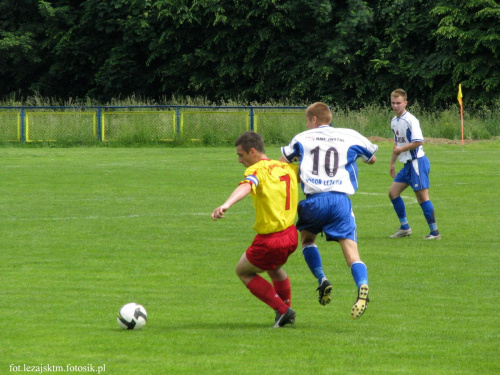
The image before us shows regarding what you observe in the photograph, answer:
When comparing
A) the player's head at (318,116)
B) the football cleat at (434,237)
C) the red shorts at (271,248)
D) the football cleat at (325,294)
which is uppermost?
the player's head at (318,116)

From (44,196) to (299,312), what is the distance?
1096cm

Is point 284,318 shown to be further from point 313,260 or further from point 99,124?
point 99,124

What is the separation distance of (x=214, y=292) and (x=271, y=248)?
1.87 meters

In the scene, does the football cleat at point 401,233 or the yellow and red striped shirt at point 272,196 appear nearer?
the yellow and red striped shirt at point 272,196

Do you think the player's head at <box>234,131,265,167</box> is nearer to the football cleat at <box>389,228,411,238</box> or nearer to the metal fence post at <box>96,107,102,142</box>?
the football cleat at <box>389,228,411,238</box>

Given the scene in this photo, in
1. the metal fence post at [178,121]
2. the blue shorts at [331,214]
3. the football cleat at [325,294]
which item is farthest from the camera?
the metal fence post at [178,121]

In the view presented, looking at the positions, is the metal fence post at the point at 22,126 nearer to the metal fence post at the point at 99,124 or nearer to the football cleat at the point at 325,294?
the metal fence post at the point at 99,124

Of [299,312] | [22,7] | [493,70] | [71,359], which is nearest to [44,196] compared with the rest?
[299,312]

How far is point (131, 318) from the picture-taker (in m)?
6.78

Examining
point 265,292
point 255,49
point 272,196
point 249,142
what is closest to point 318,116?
point 249,142

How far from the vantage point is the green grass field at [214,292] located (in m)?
5.91

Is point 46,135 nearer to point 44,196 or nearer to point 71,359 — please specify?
point 44,196

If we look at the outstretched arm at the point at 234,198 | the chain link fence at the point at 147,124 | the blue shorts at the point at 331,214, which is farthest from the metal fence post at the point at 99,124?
the outstretched arm at the point at 234,198

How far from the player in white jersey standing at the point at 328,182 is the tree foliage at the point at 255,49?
39.1m
